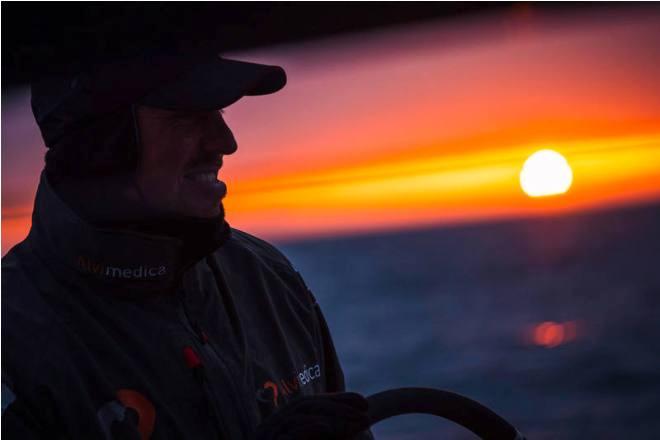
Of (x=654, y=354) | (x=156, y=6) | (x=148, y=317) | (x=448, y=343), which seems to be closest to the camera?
(x=156, y=6)

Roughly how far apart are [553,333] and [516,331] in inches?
25.5

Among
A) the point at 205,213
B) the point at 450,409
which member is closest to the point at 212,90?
the point at 205,213

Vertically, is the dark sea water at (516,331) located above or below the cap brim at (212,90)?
below

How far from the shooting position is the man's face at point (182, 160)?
182cm

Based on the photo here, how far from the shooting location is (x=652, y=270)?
19797 mm

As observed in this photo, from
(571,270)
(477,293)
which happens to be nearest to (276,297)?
(477,293)

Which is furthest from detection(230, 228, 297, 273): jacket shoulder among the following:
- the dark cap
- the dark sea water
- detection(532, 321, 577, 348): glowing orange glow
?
detection(532, 321, 577, 348): glowing orange glow

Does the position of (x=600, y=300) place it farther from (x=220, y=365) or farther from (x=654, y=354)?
(x=220, y=365)

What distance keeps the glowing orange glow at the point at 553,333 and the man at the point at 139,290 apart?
10191mm

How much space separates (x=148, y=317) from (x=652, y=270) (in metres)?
19.0

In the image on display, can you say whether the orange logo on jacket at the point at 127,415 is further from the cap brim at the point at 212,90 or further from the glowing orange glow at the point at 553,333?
the glowing orange glow at the point at 553,333

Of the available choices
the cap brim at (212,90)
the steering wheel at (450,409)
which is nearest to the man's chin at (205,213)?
the cap brim at (212,90)

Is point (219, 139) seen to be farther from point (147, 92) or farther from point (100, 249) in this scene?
point (100, 249)

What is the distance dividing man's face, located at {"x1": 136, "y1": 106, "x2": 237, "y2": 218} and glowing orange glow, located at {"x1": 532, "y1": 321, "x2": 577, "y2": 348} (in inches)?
401
